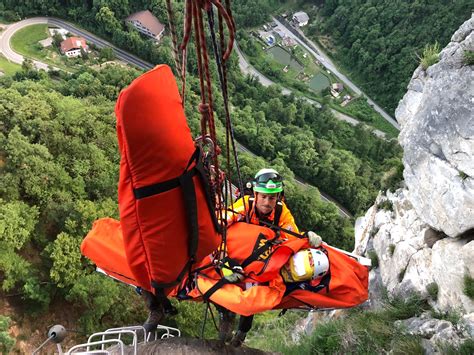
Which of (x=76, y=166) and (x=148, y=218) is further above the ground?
(x=148, y=218)

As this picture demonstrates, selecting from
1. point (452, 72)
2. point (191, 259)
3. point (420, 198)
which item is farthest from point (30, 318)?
point (452, 72)

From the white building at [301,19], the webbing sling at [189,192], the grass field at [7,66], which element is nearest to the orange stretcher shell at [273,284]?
the webbing sling at [189,192]

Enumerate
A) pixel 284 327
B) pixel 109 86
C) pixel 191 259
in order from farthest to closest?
1. pixel 109 86
2. pixel 284 327
3. pixel 191 259

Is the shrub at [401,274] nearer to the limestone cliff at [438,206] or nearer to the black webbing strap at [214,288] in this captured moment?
the limestone cliff at [438,206]

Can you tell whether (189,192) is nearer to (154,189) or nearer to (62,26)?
(154,189)

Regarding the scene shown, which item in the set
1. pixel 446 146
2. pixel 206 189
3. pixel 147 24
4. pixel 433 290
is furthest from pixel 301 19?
pixel 206 189

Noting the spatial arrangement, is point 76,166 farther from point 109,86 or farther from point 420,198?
point 109,86

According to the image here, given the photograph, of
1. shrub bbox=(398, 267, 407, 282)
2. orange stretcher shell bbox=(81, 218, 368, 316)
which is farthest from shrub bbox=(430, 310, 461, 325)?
shrub bbox=(398, 267, 407, 282)
